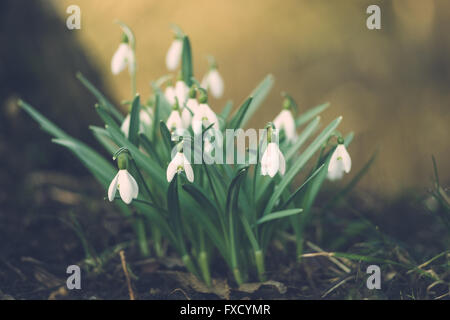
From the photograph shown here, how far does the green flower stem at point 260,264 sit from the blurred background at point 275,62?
1531mm

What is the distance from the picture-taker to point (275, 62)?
346 cm

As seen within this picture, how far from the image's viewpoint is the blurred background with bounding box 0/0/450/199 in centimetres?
323

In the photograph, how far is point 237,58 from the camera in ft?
11.3

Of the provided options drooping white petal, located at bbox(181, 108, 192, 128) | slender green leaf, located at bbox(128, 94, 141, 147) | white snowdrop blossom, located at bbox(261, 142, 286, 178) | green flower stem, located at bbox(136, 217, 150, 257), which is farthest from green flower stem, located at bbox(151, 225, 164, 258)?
white snowdrop blossom, located at bbox(261, 142, 286, 178)

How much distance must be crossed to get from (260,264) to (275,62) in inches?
76.2

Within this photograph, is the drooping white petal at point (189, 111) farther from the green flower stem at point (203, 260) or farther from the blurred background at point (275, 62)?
the blurred background at point (275, 62)

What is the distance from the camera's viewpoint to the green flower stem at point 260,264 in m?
1.84

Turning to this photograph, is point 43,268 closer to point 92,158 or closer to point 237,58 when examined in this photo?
point 92,158

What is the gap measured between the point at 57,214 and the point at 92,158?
2.64ft

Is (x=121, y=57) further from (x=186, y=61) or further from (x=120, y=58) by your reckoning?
(x=186, y=61)

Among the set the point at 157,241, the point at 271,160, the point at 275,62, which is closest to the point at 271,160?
the point at 271,160

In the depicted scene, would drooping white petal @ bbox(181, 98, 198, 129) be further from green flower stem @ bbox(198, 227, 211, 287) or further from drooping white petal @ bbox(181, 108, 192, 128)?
green flower stem @ bbox(198, 227, 211, 287)

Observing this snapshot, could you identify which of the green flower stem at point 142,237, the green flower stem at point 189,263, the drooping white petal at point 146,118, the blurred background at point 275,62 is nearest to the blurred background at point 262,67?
the blurred background at point 275,62
